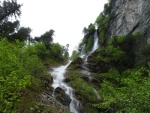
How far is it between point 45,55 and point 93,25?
2140 cm

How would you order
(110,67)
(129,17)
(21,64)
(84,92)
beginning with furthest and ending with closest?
1. (129,17)
2. (110,67)
3. (84,92)
4. (21,64)

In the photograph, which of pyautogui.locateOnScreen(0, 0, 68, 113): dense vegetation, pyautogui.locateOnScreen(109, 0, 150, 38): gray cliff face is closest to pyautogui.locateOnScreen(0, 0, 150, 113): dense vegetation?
pyautogui.locateOnScreen(0, 0, 68, 113): dense vegetation

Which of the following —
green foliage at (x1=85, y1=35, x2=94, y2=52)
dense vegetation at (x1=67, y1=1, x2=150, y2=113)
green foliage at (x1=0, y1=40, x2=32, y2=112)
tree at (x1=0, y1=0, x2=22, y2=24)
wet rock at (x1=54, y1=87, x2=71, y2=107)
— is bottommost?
green foliage at (x1=0, y1=40, x2=32, y2=112)

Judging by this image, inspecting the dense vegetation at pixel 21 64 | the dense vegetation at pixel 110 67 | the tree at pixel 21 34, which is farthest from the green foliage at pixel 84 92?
the tree at pixel 21 34

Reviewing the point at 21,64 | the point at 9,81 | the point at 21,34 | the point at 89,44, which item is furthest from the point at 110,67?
the point at 9,81

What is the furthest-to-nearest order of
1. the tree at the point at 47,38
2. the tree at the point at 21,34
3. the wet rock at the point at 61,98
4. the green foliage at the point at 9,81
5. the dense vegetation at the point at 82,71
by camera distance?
the tree at the point at 47,38, the tree at the point at 21,34, the wet rock at the point at 61,98, the dense vegetation at the point at 82,71, the green foliage at the point at 9,81

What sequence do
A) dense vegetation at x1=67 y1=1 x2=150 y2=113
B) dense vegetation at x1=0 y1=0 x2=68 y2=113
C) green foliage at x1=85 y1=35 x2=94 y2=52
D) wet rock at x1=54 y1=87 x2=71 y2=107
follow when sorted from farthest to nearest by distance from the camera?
green foliage at x1=85 y1=35 x2=94 y2=52 < dense vegetation at x1=67 y1=1 x2=150 y2=113 < wet rock at x1=54 y1=87 x2=71 y2=107 < dense vegetation at x1=0 y1=0 x2=68 y2=113

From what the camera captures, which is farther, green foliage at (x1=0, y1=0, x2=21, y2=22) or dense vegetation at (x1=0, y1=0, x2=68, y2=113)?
green foliage at (x1=0, y1=0, x2=21, y2=22)

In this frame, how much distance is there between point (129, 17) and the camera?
1677 inches

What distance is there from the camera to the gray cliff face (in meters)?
35.9

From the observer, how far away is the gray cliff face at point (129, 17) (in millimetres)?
35938

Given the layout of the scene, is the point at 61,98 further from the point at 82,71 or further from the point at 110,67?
the point at 110,67

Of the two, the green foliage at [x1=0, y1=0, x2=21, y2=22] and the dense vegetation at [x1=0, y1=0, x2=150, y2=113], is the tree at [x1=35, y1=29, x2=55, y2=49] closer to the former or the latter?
the dense vegetation at [x1=0, y1=0, x2=150, y2=113]

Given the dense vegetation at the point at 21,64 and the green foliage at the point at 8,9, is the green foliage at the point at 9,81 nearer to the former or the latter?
the dense vegetation at the point at 21,64
